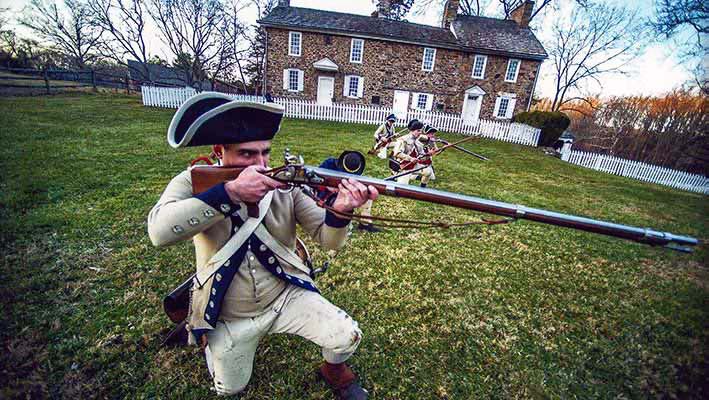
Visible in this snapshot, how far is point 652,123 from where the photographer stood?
2403cm

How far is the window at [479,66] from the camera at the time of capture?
27375 mm

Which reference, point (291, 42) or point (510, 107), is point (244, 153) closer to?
point (291, 42)

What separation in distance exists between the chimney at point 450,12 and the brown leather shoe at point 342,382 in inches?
1345

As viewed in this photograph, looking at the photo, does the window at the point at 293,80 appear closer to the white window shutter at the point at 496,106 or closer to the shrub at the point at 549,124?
the white window shutter at the point at 496,106

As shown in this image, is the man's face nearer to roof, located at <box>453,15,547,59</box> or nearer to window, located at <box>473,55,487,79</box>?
roof, located at <box>453,15,547,59</box>

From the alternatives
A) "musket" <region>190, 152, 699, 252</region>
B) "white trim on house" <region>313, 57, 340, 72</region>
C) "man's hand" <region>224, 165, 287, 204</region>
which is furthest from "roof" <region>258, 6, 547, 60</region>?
"man's hand" <region>224, 165, 287, 204</region>

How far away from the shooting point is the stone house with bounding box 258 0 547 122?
2595 cm

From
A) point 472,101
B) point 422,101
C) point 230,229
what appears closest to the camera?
point 230,229

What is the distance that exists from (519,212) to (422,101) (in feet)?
92.8

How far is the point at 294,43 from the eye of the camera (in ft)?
85.1

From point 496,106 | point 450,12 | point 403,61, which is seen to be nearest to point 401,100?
point 403,61

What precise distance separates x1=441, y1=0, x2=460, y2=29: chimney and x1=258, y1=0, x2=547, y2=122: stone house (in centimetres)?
9

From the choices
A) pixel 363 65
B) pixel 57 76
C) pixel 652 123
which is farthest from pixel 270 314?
pixel 57 76

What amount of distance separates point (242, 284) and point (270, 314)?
36 centimetres
